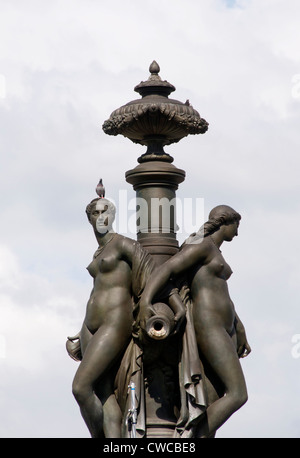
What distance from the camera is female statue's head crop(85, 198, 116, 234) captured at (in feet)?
124

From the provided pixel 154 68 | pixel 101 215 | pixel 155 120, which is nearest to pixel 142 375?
pixel 101 215

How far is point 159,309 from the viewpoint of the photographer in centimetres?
3738

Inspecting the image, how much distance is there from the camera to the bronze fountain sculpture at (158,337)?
37.3 meters

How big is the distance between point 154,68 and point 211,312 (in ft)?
12.8

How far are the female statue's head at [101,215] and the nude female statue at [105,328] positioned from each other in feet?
0.05

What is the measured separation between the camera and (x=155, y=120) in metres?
38.3

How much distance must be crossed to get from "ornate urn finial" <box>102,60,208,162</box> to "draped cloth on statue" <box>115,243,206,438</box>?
71.3 inches

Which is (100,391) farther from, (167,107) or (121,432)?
(167,107)

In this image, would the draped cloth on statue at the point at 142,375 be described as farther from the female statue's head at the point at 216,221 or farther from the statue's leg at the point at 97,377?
the female statue's head at the point at 216,221

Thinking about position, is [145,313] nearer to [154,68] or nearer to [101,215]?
[101,215]

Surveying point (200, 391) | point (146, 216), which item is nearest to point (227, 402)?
point (200, 391)

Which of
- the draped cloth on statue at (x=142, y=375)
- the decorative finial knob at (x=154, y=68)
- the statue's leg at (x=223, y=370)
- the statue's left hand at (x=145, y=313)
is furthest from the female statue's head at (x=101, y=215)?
the decorative finial knob at (x=154, y=68)

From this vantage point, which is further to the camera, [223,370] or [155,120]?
[155,120]
